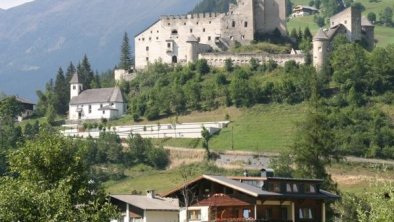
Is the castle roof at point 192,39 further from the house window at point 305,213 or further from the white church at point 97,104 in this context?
the house window at point 305,213

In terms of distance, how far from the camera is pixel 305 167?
260ft

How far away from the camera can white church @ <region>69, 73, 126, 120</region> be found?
15000cm

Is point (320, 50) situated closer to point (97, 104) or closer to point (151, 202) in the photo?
point (97, 104)

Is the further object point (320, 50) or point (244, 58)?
point (244, 58)

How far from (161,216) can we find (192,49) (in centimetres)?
8995

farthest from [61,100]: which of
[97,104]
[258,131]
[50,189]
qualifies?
[50,189]

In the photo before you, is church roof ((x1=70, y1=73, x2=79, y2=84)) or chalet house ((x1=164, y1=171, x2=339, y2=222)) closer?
chalet house ((x1=164, y1=171, x2=339, y2=222))

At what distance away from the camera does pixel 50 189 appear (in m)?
53.2

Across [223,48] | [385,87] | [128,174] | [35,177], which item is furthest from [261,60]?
[35,177]

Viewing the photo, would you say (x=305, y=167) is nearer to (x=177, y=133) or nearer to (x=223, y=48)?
(x=177, y=133)

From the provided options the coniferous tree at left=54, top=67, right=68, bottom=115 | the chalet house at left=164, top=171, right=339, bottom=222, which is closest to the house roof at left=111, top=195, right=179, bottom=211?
the chalet house at left=164, top=171, right=339, bottom=222

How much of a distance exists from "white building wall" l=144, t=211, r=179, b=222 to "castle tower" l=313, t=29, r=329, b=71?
258 ft

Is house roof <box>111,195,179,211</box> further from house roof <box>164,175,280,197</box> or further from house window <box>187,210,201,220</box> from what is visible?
house roof <box>164,175,280,197</box>

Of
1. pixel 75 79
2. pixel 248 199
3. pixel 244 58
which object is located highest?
pixel 244 58
